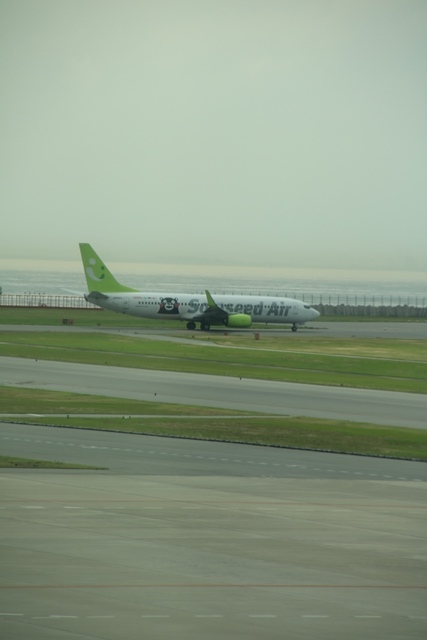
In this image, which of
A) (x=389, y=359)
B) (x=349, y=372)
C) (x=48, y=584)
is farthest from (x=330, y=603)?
(x=389, y=359)

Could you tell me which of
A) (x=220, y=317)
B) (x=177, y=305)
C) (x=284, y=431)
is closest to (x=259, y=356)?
(x=220, y=317)

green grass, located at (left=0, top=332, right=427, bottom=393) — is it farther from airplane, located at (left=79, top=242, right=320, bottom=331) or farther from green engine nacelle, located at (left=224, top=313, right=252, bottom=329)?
airplane, located at (left=79, top=242, right=320, bottom=331)

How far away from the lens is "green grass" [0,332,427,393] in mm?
76062

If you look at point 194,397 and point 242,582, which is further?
point 194,397

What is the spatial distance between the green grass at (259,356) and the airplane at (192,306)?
1405cm

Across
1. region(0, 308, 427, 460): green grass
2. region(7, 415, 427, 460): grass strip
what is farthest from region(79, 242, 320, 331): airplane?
region(7, 415, 427, 460): grass strip

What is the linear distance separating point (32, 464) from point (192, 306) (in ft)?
297

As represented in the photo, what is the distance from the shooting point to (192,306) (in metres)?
126

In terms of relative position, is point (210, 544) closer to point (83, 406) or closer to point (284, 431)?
point (284, 431)

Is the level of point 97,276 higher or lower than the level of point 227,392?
higher

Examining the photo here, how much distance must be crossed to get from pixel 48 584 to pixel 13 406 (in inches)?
1293

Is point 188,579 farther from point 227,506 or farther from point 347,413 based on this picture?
point 347,413

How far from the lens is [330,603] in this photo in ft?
68.0

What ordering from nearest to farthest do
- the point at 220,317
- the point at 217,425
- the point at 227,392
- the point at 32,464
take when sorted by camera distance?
the point at 32,464 < the point at 217,425 < the point at 227,392 < the point at 220,317
